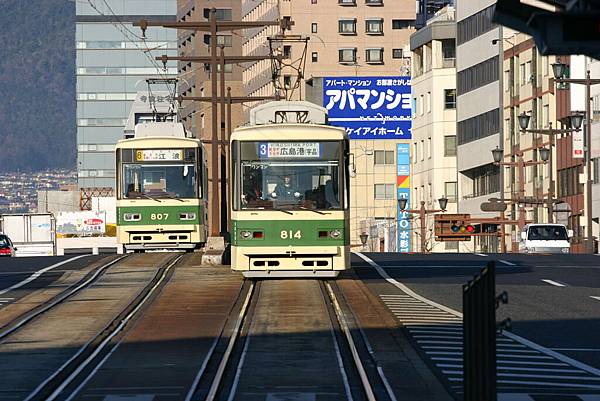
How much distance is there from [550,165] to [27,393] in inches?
2872

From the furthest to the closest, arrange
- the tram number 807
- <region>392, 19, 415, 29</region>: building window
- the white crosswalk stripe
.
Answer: <region>392, 19, 415, 29</region>: building window < the tram number 807 < the white crosswalk stripe

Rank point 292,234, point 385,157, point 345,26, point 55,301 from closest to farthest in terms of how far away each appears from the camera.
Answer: point 55,301, point 292,234, point 385,157, point 345,26

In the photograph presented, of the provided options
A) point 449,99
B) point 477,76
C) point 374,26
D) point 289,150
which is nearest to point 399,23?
point 374,26

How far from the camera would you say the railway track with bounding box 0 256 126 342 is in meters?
27.8

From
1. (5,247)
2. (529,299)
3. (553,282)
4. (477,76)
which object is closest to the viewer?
(529,299)

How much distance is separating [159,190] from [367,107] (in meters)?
59.1

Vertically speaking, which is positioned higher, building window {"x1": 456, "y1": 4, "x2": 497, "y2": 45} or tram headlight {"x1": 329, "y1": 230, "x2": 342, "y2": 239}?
building window {"x1": 456, "y1": 4, "x2": 497, "y2": 45}

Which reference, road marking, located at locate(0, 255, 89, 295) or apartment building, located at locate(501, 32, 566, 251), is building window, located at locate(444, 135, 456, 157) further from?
road marking, located at locate(0, 255, 89, 295)

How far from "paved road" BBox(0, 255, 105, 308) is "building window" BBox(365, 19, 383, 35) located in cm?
9320

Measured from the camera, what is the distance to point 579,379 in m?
20.6

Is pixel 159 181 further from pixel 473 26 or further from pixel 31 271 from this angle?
pixel 473 26

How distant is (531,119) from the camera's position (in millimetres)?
95188

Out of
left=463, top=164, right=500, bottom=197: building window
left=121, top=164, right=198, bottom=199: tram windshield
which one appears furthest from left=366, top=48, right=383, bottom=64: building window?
left=121, top=164, right=198, bottom=199: tram windshield

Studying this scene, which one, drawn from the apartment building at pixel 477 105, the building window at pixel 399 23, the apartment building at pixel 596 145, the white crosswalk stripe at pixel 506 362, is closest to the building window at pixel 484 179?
the apartment building at pixel 477 105
